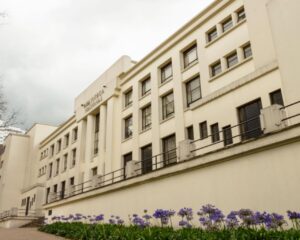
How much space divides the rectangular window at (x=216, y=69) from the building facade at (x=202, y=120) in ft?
0.22

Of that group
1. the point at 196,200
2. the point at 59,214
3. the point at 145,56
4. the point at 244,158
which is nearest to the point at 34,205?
the point at 59,214

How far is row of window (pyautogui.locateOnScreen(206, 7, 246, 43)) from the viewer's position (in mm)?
20259

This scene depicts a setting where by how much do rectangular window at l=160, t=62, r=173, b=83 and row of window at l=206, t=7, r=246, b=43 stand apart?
433 cm

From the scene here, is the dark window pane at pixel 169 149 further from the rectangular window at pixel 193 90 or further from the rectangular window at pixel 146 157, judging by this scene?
the rectangular window at pixel 193 90

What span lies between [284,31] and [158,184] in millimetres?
9651

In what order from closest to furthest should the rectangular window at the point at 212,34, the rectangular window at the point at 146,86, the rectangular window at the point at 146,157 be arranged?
the rectangular window at the point at 212,34 → the rectangular window at the point at 146,157 → the rectangular window at the point at 146,86

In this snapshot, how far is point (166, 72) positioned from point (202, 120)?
8.41 meters

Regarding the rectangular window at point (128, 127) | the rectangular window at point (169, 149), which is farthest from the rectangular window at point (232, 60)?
the rectangular window at point (128, 127)

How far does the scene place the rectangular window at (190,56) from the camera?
23370 mm

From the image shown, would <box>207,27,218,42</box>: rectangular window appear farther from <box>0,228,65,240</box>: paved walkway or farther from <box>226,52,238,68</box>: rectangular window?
<box>0,228,65,240</box>: paved walkway

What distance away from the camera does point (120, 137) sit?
2814 cm

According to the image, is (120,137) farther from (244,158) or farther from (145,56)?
(244,158)

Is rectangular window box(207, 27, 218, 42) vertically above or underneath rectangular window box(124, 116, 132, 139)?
above

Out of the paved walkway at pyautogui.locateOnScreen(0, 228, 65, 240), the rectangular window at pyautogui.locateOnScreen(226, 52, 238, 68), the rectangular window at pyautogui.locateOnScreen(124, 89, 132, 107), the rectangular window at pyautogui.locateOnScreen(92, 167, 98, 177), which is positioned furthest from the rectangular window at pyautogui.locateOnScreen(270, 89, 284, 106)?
the rectangular window at pyautogui.locateOnScreen(92, 167, 98, 177)
